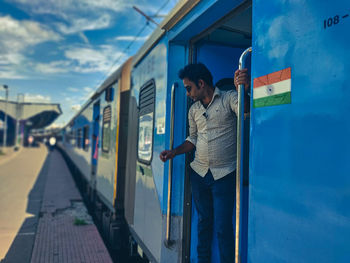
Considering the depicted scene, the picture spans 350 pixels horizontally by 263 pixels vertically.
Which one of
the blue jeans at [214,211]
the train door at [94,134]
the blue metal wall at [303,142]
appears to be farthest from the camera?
the train door at [94,134]

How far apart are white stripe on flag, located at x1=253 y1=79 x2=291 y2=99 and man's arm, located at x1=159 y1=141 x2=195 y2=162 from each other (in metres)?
1.15

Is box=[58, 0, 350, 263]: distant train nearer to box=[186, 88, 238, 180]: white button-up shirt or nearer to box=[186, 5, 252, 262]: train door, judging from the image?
box=[186, 5, 252, 262]: train door

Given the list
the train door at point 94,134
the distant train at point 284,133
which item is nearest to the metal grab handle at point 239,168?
the distant train at point 284,133

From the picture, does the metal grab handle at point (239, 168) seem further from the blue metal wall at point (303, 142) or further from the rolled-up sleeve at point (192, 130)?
the rolled-up sleeve at point (192, 130)

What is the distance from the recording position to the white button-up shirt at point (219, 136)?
2401 millimetres

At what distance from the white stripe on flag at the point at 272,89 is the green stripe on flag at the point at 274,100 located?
0.02 metres

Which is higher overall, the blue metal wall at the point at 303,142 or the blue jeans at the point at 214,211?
the blue metal wall at the point at 303,142

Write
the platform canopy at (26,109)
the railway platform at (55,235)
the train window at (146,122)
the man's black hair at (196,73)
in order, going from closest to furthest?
the man's black hair at (196,73)
the train window at (146,122)
the railway platform at (55,235)
the platform canopy at (26,109)

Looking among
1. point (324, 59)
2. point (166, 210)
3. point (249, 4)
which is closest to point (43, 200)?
point (166, 210)

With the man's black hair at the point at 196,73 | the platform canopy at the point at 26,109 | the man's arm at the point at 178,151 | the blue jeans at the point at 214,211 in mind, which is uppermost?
the platform canopy at the point at 26,109

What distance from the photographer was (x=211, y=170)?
2.45 m

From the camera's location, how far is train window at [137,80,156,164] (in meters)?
3.52

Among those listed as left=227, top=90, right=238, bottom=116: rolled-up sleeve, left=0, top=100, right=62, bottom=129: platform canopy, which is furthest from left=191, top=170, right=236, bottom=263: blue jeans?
left=0, top=100, right=62, bottom=129: platform canopy

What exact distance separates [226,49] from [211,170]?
1215mm
